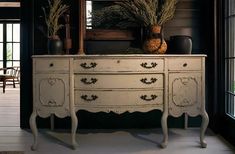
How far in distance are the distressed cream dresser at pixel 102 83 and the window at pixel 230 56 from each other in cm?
61

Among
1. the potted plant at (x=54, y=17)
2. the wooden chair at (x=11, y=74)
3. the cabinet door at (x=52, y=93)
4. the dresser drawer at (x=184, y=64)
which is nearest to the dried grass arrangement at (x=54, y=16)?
the potted plant at (x=54, y=17)

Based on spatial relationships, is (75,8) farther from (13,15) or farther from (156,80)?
(13,15)

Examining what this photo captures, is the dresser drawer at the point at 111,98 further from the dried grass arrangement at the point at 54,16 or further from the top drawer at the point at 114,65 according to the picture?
the dried grass arrangement at the point at 54,16

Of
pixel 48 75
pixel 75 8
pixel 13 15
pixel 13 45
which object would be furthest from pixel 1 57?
pixel 48 75

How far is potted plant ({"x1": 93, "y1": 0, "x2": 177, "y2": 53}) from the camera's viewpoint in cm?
329

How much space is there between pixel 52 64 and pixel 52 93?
0.85 feet

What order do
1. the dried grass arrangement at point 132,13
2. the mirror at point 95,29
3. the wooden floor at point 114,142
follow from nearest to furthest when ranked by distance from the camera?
1. the wooden floor at point 114,142
2. the dried grass arrangement at point 132,13
3. the mirror at point 95,29

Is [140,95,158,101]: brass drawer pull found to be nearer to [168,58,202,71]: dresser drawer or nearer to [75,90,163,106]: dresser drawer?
[75,90,163,106]: dresser drawer

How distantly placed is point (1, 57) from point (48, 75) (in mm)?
8359

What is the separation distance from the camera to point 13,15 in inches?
414

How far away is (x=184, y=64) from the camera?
9.91 feet

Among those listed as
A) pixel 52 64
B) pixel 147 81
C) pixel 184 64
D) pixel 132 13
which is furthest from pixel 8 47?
pixel 184 64

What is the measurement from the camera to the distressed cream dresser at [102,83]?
2967 mm

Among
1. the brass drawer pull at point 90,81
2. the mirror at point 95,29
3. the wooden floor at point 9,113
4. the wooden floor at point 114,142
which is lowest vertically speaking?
the wooden floor at point 114,142
